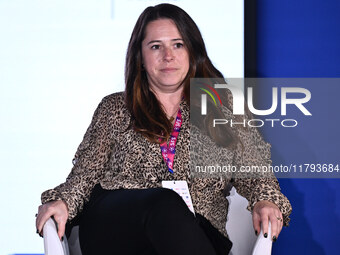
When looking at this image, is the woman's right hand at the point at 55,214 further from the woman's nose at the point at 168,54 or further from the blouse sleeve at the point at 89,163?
the woman's nose at the point at 168,54

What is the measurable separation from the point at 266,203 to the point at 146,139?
0.53 meters

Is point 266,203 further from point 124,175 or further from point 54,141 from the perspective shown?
point 54,141

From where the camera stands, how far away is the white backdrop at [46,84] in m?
2.81

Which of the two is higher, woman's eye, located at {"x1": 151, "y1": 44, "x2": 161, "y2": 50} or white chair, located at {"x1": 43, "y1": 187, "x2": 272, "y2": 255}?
woman's eye, located at {"x1": 151, "y1": 44, "x2": 161, "y2": 50}

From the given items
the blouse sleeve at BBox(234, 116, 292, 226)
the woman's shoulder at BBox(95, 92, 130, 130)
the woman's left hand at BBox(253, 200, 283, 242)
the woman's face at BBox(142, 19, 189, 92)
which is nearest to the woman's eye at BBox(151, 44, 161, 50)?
the woman's face at BBox(142, 19, 189, 92)

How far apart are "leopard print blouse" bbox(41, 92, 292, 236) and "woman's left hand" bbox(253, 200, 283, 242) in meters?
0.13

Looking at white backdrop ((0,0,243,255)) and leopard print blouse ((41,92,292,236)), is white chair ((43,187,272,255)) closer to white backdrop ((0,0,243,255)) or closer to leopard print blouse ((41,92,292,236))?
leopard print blouse ((41,92,292,236))

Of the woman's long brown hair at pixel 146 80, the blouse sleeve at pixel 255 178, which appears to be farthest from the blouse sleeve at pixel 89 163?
the blouse sleeve at pixel 255 178

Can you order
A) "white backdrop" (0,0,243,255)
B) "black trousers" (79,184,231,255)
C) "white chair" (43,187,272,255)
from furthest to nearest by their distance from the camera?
"white backdrop" (0,0,243,255) < "white chair" (43,187,272,255) < "black trousers" (79,184,231,255)

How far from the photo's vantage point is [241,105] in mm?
2174

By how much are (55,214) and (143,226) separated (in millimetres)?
377

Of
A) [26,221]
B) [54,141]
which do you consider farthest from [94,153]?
[26,221]

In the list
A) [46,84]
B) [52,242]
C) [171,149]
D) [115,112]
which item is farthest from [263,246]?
[46,84]

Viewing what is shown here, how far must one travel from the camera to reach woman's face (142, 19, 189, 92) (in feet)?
6.87
